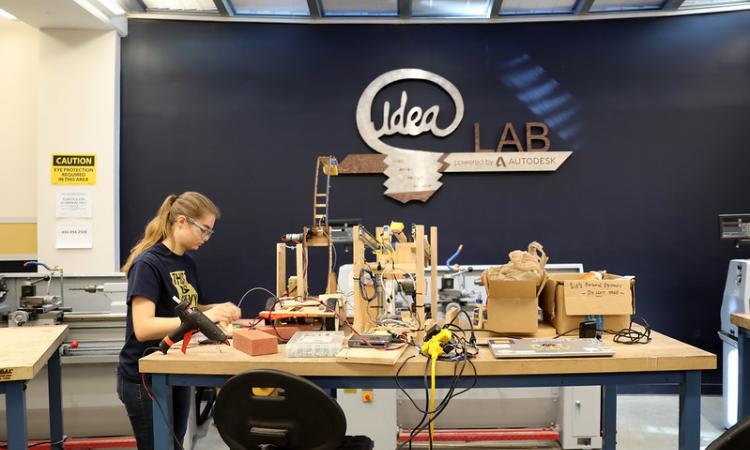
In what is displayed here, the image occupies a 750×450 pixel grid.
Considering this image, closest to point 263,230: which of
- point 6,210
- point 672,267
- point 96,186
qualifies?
point 96,186

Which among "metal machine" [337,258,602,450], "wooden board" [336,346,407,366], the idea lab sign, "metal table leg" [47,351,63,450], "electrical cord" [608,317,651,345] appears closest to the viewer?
"wooden board" [336,346,407,366]

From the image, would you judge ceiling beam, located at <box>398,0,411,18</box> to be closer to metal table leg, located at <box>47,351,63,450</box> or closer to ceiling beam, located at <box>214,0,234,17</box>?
ceiling beam, located at <box>214,0,234,17</box>

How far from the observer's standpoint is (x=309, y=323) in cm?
178

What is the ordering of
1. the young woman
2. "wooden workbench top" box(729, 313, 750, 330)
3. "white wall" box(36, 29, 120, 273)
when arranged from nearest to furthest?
the young woman, "wooden workbench top" box(729, 313, 750, 330), "white wall" box(36, 29, 120, 273)

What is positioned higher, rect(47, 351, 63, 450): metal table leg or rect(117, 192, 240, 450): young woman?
rect(117, 192, 240, 450): young woman

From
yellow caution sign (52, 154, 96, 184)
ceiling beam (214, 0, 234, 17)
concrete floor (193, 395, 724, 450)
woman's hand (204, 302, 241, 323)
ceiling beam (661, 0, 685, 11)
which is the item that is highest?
ceiling beam (661, 0, 685, 11)

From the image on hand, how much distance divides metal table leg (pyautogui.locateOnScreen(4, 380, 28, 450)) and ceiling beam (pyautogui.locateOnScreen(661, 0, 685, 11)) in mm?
4462

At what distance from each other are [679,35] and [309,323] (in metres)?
3.67

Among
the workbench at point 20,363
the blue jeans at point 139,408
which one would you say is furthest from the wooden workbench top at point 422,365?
the workbench at point 20,363

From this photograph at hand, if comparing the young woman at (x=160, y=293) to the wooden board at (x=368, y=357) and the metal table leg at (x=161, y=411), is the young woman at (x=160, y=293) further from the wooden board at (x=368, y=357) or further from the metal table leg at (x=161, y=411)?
the wooden board at (x=368, y=357)

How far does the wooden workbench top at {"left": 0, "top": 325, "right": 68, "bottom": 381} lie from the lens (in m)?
1.70

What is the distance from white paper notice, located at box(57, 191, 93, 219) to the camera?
3.50 m

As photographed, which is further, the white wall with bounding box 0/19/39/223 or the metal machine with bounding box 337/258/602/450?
the white wall with bounding box 0/19/39/223

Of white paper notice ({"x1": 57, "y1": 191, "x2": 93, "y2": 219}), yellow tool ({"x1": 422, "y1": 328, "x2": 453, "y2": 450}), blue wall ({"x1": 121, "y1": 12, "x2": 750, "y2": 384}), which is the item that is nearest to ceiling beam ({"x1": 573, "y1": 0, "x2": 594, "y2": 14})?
blue wall ({"x1": 121, "y1": 12, "x2": 750, "y2": 384})
